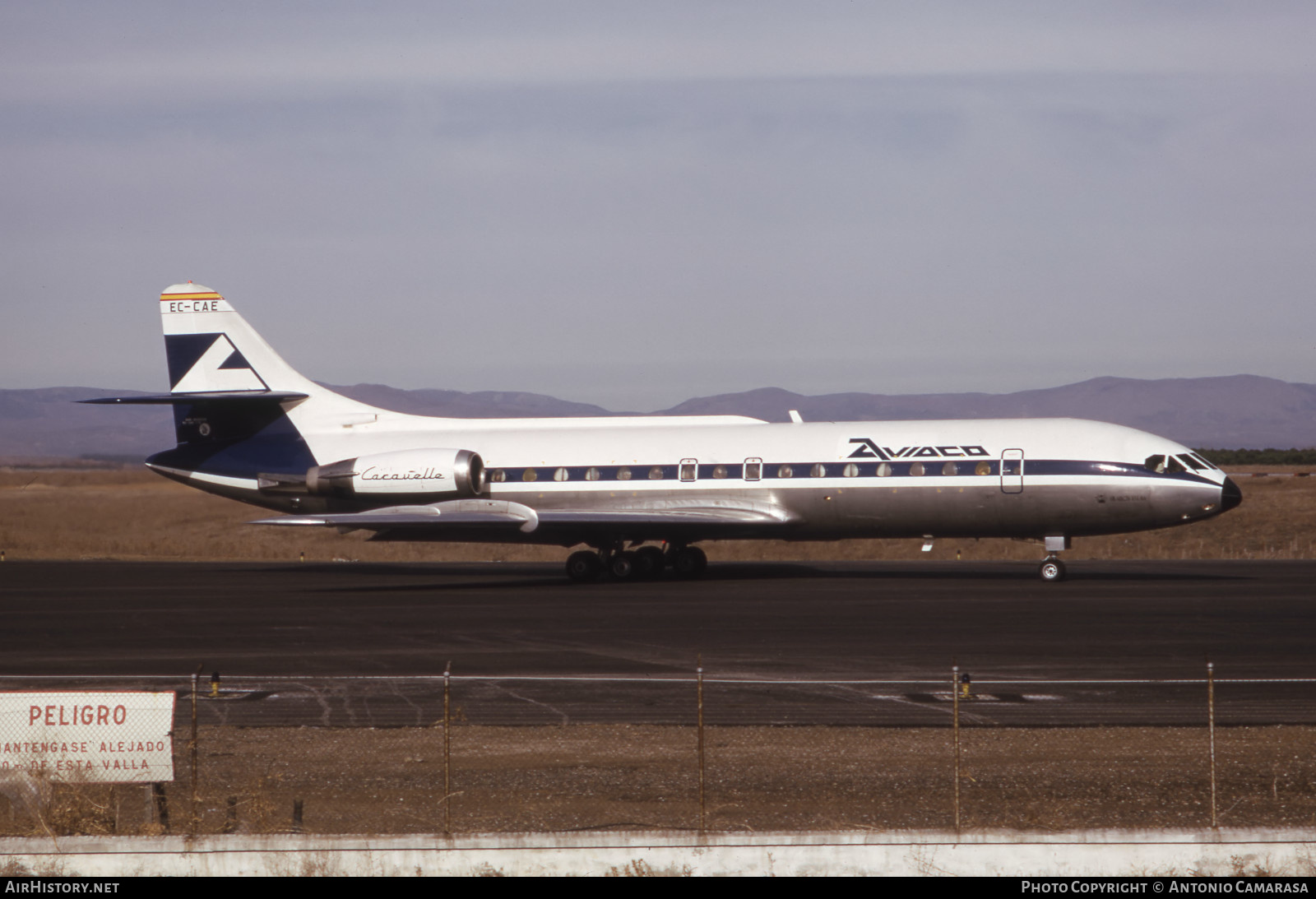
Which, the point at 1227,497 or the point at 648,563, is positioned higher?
the point at 1227,497

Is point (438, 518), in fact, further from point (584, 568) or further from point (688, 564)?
point (688, 564)

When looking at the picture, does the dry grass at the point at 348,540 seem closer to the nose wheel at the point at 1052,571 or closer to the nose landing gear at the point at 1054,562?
the nose landing gear at the point at 1054,562

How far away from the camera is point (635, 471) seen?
1419 inches

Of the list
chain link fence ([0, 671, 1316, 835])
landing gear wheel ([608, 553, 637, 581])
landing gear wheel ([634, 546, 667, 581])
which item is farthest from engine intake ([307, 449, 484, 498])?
chain link fence ([0, 671, 1316, 835])

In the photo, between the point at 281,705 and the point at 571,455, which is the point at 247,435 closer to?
the point at 571,455

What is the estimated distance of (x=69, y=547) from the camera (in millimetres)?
54094

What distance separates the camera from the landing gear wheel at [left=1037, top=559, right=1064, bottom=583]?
1278 inches

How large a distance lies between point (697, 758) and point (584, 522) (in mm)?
21351

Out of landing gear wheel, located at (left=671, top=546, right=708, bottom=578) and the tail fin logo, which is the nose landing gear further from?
the tail fin logo

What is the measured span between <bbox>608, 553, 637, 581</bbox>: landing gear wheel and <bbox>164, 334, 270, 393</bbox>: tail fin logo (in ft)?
39.1

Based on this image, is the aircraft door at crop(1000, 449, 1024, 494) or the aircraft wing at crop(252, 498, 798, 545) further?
the aircraft wing at crop(252, 498, 798, 545)

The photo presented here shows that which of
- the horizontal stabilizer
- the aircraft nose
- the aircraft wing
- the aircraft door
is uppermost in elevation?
the horizontal stabilizer

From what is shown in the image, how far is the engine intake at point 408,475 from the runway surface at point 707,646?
2553mm

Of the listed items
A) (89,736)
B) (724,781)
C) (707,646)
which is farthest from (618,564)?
(89,736)
